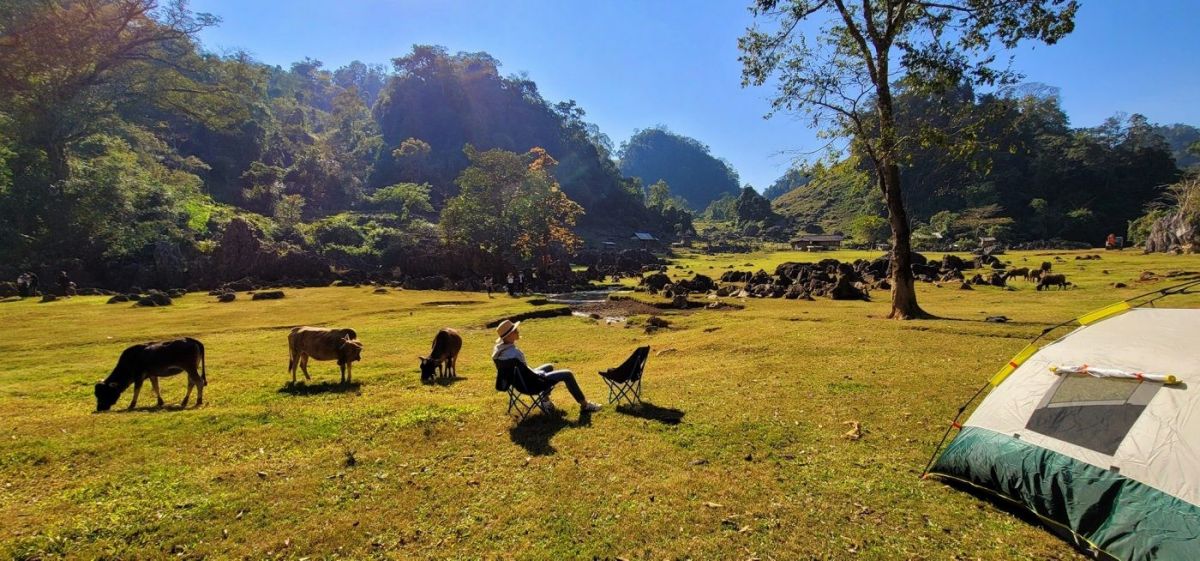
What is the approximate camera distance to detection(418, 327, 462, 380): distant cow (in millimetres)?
14094

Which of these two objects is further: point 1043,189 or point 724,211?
point 724,211

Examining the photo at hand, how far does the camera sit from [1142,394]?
6137mm

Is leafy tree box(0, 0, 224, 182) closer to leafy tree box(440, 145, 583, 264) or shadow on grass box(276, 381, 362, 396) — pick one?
leafy tree box(440, 145, 583, 264)

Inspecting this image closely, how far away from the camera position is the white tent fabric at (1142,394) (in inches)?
214

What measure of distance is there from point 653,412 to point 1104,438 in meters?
6.34

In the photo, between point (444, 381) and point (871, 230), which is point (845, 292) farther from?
point (871, 230)

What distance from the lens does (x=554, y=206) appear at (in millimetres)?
62750

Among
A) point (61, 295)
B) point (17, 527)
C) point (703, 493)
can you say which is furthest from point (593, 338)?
point (61, 295)

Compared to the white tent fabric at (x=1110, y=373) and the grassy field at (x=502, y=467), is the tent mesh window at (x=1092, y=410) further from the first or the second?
the grassy field at (x=502, y=467)

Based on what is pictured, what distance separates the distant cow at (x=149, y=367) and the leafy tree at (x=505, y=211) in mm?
46720

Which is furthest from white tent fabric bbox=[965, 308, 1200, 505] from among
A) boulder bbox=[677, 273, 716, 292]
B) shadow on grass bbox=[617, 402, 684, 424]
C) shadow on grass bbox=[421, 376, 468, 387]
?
boulder bbox=[677, 273, 716, 292]

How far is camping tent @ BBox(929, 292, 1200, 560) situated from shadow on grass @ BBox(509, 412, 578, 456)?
5.60 metres

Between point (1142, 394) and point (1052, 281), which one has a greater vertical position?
point (1142, 394)

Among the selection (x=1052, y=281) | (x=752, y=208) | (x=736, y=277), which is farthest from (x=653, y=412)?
(x=752, y=208)
